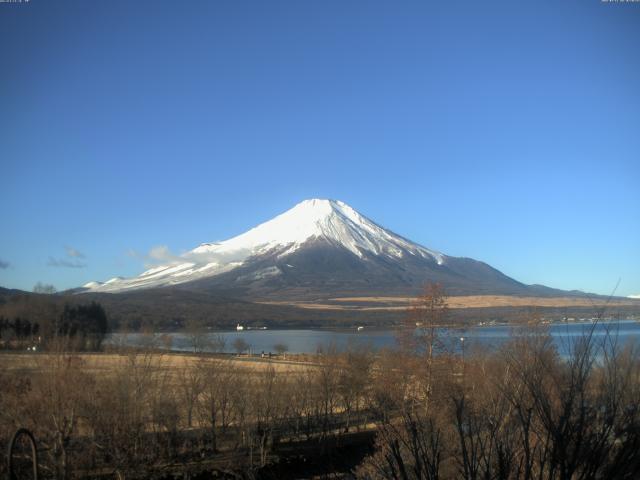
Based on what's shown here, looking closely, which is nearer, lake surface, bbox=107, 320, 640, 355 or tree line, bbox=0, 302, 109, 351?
lake surface, bbox=107, 320, 640, 355

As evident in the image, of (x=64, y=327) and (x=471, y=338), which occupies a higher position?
(x=64, y=327)

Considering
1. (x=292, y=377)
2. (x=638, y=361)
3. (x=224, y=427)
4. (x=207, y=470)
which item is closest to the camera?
(x=638, y=361)

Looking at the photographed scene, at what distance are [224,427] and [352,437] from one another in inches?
270

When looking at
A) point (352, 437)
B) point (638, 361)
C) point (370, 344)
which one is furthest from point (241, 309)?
point (638, 361)

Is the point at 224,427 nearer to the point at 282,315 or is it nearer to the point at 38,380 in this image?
the point at 38,380

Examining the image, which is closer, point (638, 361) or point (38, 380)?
point (638, 361)

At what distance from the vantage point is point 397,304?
163 meters

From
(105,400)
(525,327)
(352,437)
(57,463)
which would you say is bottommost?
(352,437)

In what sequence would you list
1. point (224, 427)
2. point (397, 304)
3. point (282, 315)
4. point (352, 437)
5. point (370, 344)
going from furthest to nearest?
point (397, 304)
point (282, 315)
point (370, 344)
point (352, 437)
point (224, 427)

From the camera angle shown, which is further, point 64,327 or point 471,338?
point 64,327

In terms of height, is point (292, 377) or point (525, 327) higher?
point (525, 327)

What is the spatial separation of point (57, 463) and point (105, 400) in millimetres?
3167

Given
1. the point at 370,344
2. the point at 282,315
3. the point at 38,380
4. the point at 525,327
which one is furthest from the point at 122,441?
the point at 282,315

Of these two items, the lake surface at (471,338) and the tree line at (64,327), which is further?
the tree line at (64,327)
